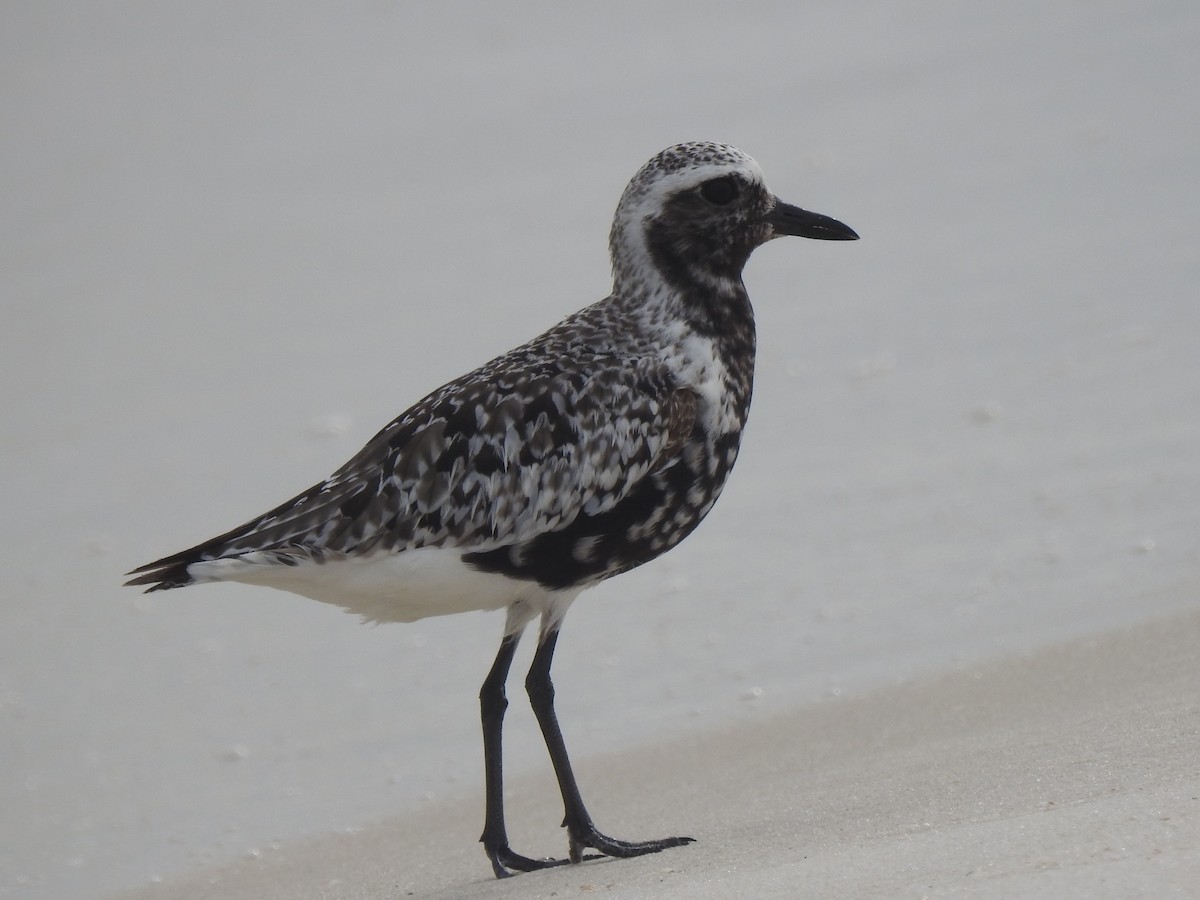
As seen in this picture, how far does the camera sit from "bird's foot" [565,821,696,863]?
21.3 feet

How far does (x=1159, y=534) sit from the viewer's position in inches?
371

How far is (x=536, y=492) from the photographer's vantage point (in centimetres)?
639

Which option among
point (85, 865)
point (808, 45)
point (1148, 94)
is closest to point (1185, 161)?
point (1148, 94)

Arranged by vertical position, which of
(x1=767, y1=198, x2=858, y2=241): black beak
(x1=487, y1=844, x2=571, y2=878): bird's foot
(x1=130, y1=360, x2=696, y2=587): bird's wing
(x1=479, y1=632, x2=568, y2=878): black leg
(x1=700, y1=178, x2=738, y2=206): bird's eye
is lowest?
(x1=487, y1=844, x2=571, y2=878): bird's foot

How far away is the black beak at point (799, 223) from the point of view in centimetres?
702

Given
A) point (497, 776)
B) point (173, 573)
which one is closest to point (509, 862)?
point (497, 776)

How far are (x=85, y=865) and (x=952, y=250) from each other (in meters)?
8.12

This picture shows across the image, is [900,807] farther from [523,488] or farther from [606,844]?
[523,488]

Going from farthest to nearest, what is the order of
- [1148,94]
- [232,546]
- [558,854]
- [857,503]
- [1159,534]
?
[1148,94]
[857,503]
[1159,534]
[558,854]
[232,546]

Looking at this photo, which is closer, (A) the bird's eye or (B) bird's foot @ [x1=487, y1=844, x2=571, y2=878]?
(B) bird's foot @ [x1=487, y1=844, x2=571, y2=878]

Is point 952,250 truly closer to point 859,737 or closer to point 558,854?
point 859,737

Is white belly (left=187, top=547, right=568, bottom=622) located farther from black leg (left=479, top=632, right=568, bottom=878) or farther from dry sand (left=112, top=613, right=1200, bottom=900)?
dry sand (left=112, top=613, right=1200, bottom=900)

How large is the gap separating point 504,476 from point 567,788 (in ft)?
3.62

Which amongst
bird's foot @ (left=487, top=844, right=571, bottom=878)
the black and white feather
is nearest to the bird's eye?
the black and white feather
